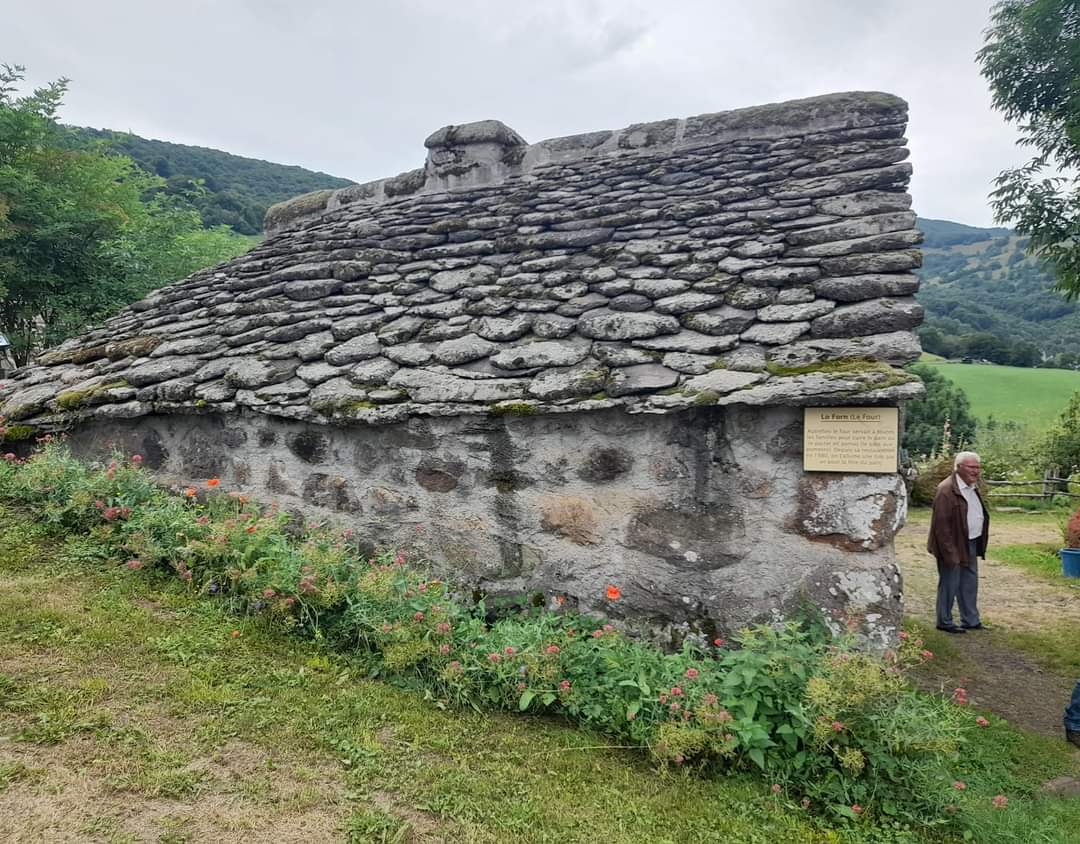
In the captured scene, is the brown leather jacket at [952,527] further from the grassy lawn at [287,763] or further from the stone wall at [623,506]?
the stone wall at [623,506]

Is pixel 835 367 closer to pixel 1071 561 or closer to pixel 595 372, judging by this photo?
pixel 595 372

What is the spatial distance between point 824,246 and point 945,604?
12.6 feet

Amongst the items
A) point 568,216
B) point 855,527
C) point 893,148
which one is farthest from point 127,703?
point 893,148

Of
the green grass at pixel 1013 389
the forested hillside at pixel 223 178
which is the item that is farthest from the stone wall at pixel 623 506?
the green grass at pixel 1013 389

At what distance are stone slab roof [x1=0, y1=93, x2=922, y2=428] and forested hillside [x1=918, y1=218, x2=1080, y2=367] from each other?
31332mm

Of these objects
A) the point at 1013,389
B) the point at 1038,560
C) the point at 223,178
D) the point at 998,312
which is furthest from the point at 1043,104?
the point at 998,312

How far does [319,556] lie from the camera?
378cm

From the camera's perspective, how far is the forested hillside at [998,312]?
1597 inches

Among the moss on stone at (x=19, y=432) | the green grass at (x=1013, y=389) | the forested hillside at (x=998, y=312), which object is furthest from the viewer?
the forested hillside at (x=998, y=312)

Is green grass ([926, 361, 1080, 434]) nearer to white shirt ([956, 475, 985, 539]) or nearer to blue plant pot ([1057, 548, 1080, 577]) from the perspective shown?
blue plant pot ([1057, 548, 1080, 577])

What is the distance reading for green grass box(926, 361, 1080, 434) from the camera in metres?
27.5

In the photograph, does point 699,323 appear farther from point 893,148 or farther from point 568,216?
point 893,148

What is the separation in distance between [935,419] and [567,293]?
767 inches

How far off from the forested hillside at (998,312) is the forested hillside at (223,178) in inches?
1341
